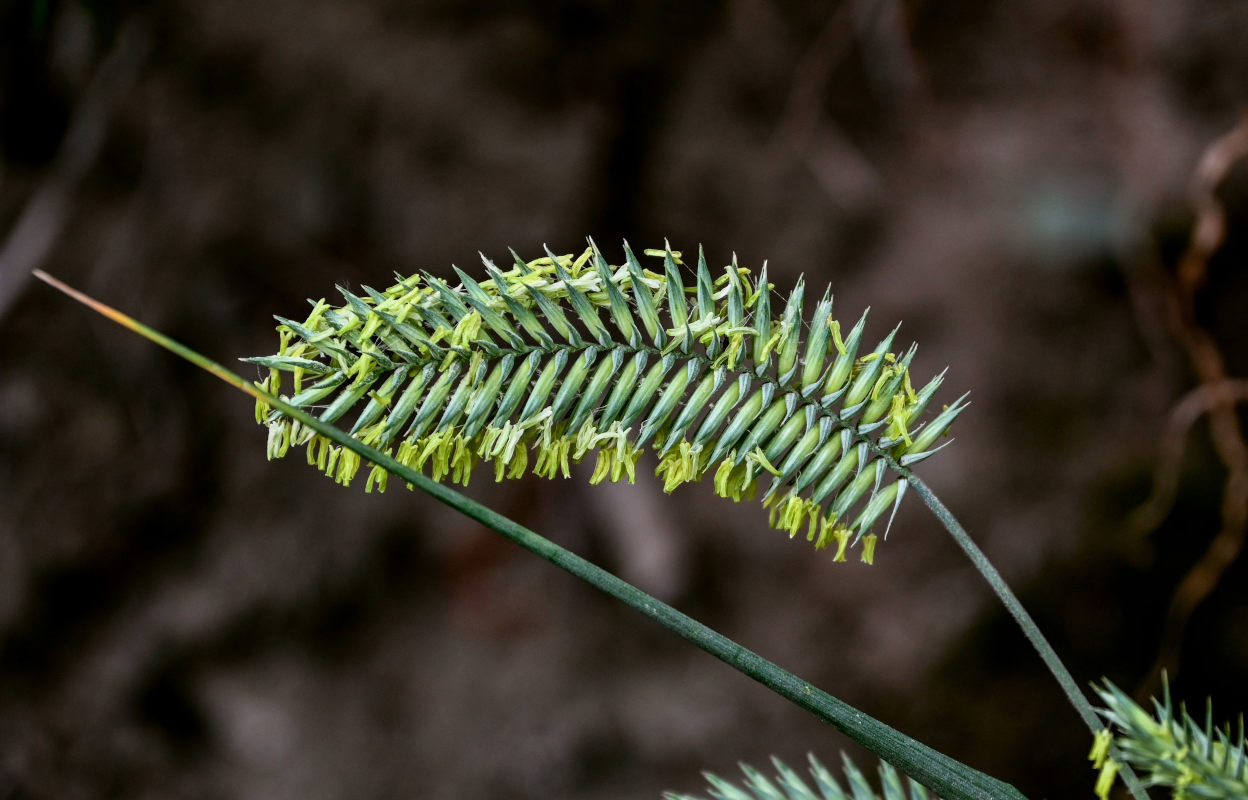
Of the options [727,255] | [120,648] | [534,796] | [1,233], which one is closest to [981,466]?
[727,255]

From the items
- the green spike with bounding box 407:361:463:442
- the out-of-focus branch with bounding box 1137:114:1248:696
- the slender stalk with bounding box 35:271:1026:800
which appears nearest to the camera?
the slender stalk with bounding box 35:271:1026:800

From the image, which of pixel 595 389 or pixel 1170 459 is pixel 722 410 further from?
pixel 1170 459

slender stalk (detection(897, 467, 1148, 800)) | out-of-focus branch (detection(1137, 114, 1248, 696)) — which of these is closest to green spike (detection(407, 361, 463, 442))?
slender stalk (detection(897, 467, 1148, 800))

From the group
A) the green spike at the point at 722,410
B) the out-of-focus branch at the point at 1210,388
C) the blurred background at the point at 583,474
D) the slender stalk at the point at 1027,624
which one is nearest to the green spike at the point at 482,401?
the green spike at the point at 722,410

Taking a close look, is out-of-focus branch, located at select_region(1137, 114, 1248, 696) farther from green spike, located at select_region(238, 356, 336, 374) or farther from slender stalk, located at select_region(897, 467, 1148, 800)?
green spike, located at select_region(238, 356, 336, 374)

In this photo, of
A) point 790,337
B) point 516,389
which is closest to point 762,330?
point 790,337

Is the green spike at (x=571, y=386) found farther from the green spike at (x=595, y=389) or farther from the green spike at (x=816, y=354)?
the green spike at (x=816, y=354)

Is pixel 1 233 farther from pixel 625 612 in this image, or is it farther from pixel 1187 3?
pixel 1187 3
